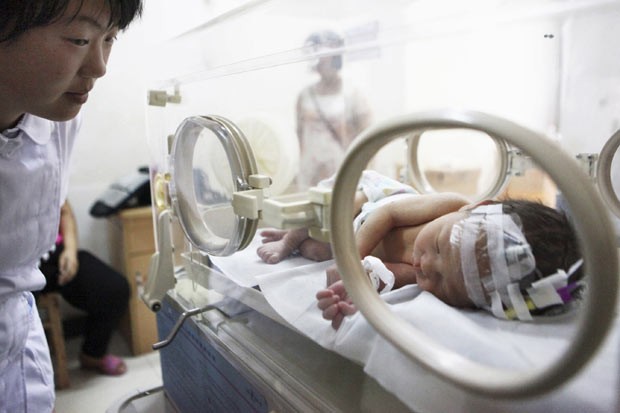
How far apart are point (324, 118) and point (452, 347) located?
820 mm

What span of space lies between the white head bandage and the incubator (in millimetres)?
26

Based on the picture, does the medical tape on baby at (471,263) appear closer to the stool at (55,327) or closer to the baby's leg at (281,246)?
the baby's leg at (281,246)

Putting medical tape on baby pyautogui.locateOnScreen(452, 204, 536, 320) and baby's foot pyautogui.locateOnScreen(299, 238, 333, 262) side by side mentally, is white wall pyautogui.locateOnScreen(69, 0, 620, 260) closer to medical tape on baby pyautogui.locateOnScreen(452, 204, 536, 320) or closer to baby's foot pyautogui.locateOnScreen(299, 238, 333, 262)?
medical tape on baby pyautogui.locateOnScreen(452, 204, 536, 320)

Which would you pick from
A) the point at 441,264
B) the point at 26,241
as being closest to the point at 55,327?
the point at 26,241

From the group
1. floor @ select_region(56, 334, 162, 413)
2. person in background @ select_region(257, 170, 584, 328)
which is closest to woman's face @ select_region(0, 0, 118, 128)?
person in background @ select_region(257, 170, 584, 328)

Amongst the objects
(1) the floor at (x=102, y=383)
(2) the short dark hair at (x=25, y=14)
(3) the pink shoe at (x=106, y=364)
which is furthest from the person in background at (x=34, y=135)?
(3) the pink shoe at (x=106, y=364)

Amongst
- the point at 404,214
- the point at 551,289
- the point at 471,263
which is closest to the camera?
the point at 551,289

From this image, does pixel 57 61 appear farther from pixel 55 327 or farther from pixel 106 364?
pixel 106 364

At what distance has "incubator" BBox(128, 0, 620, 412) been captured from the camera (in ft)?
1.50

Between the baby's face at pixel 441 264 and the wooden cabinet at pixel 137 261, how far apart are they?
1708 mm

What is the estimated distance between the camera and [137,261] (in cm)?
232

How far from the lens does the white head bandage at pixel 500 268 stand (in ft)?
1.86

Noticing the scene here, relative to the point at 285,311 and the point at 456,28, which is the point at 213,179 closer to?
the point at 285,311

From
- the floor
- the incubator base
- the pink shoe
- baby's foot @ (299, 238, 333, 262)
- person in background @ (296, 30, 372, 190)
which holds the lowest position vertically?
the floor
